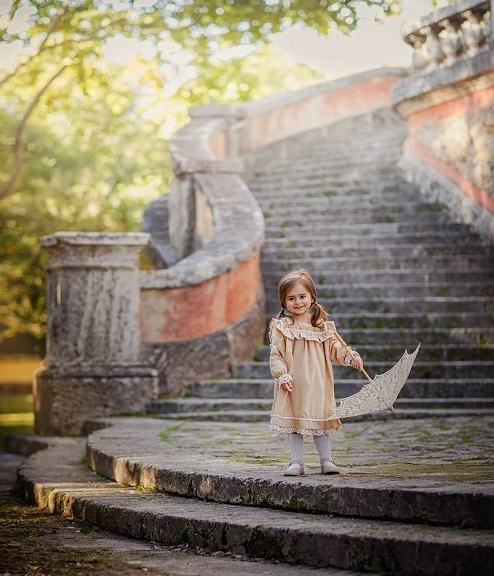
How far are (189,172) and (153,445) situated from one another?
5167 mm

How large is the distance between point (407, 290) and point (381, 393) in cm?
545

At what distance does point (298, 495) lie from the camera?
5.47m

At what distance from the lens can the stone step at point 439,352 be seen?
10.1 m

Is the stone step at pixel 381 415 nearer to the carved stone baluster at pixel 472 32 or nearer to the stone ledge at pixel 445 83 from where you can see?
the stone ledge at pixel 445 83

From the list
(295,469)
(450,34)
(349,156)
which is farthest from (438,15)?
(295,469)

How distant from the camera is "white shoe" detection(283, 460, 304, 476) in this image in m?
5.79

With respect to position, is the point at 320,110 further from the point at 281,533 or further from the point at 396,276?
the point at 281,533

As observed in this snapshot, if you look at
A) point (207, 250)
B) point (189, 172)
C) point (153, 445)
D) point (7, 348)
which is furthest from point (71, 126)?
point (153, 445)

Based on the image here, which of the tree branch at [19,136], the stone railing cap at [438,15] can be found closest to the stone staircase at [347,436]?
the stone railing cap at [438,15]

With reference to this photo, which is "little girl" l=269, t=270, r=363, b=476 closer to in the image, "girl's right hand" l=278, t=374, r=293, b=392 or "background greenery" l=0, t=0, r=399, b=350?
"girl's right hand" l=278, t=374, r=293, b=392

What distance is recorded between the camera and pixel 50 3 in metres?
14.7

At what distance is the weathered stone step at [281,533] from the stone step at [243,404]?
9.16 feet

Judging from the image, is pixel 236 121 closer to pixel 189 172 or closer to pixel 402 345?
pixel 189 172

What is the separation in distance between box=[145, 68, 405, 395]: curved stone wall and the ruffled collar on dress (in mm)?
4018
